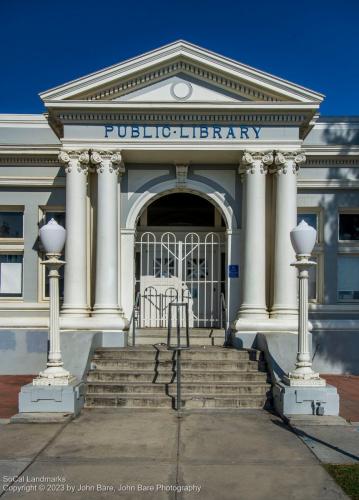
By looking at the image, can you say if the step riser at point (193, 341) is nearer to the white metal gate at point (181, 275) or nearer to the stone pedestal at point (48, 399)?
the white metal gate at point (181, 275)

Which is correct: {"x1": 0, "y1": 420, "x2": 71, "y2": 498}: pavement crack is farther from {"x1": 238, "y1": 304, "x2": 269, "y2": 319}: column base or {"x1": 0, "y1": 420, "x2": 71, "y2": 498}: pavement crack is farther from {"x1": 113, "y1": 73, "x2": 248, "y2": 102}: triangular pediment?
{"x1": 113, "y1": 73, "x2": 248, "y2": 102}: triangular pediment

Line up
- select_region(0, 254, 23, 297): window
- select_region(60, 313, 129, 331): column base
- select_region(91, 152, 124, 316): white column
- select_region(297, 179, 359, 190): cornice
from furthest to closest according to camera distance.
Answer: select_region(0, 254, 23, 297): window < select_region(297, 179, 359, 190): cornice < select_region(91, 152, 124, 316): white column < select_region(60, 313, 129, 331): column base

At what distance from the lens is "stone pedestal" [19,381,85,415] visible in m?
8.42

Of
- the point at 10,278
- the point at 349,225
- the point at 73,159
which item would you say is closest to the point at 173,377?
the point at 73,159

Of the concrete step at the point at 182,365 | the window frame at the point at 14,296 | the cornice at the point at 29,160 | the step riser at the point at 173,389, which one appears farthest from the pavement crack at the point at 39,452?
the cornice at the point at 29,160

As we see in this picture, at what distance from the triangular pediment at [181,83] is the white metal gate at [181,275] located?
3.21m

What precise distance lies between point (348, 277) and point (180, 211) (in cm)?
435

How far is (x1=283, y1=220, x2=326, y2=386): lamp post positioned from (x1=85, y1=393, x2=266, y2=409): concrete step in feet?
Result: 2.47

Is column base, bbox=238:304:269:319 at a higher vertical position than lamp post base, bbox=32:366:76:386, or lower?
higher

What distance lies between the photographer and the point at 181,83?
11.7 meters

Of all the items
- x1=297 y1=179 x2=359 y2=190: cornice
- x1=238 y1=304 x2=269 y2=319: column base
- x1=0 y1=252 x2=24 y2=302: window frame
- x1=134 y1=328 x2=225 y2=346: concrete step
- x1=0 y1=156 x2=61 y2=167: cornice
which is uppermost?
x1=0 y1=156 x2=61 y2=167: cornice

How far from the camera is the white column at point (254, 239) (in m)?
11.4

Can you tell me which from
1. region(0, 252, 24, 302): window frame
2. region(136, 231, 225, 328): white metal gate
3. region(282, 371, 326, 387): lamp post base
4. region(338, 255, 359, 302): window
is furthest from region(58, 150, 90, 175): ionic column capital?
region(338, 255, 359, 302): window

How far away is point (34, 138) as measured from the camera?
13984mm
